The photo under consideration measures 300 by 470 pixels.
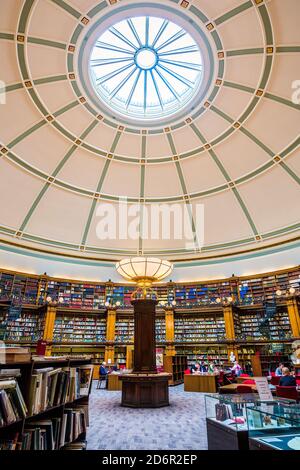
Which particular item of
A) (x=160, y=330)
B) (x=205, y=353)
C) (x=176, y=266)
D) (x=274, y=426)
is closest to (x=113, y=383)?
(x=160, y=330)

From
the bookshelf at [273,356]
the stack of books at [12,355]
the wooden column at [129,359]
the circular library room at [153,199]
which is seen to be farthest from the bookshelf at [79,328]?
the stack of books at [12,355]

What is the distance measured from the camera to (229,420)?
288 centimetres

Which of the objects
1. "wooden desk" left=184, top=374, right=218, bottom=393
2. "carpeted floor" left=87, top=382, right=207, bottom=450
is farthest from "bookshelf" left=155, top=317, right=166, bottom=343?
"carpeted floor" left=87, top=382, right=207, bottom=450

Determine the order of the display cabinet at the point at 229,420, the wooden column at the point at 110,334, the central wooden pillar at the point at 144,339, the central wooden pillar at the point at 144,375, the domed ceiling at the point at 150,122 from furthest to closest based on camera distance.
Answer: the wooden column at the point at 110,334, the domed ceiling at the point at 150,122, the central wooden pillar at the point at 144,339, the central wooden pillar at the point at 144,375, the display cabinet at the point at 229,420

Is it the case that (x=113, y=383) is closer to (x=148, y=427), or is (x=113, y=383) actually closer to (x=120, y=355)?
(x=120, y=355)

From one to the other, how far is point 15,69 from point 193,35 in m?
5.64

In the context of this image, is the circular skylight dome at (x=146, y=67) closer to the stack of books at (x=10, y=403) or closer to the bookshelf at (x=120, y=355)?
the stack of books at (x=10, y=403)

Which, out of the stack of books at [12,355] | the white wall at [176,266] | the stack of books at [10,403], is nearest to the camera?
the stack of books at [10,403]

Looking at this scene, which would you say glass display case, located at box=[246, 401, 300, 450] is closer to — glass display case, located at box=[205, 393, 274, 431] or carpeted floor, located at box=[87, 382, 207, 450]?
glass display case, located at box=[205, 393, 274, 431]

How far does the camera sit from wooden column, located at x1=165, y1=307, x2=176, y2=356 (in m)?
11.7

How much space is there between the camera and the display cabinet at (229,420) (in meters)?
2.62

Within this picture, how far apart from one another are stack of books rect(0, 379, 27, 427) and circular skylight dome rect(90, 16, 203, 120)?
9853mm

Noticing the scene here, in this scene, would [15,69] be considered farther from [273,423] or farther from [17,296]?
[273,423]

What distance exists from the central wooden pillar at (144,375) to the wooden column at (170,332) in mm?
5252
